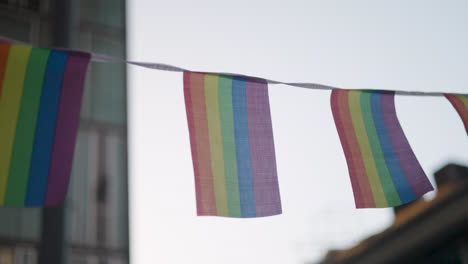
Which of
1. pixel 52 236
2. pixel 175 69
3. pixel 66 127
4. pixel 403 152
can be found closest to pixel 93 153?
pixel 175 69

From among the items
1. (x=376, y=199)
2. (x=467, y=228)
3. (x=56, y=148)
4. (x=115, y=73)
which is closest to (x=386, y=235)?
(x=467, y=228)

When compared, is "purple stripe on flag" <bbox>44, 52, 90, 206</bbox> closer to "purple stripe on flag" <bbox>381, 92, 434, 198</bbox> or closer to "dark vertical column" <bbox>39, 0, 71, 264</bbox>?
"dark vertical column" <bbox>39, 0, 71, 264</bbox>

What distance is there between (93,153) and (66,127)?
628cm

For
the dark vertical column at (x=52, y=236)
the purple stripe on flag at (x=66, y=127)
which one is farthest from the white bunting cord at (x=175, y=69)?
the dark vertical column at (x=52, y=236)

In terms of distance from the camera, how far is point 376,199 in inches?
153

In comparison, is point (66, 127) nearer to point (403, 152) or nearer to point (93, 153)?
point (403, 152)

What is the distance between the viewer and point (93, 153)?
933 cm

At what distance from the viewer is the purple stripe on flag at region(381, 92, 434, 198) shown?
3.99 m

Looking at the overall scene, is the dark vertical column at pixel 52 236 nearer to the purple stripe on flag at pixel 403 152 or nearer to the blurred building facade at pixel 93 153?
the purple stripe on flag at pixel 403 152

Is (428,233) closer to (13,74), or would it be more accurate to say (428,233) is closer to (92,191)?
Result: (92,191)

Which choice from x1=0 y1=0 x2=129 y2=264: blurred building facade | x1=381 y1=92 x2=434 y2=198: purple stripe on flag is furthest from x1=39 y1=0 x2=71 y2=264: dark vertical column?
x1=0 y1=0 x2=129 y2=264: blurred building facade

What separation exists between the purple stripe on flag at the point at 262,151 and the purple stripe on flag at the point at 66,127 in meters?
1.17

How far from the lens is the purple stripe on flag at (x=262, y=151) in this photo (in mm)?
3558

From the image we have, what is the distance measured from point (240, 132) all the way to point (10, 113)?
4.81 ft
